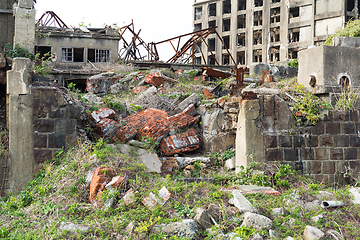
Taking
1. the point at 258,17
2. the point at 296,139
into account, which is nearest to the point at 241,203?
the point at 296,139

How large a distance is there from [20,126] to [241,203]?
447 cm

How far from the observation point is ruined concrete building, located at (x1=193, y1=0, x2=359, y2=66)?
32.2m

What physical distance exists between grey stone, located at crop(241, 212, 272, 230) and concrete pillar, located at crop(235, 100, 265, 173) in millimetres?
2075

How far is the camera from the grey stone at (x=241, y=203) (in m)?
4.52

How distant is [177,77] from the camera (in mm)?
14930

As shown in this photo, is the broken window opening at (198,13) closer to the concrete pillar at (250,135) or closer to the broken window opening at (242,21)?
the broken window opening at (242,21)

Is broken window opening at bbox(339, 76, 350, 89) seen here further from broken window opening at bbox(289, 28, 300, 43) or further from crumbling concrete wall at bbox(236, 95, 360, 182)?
broken window opening at bbox(289, 28, 300, 43)

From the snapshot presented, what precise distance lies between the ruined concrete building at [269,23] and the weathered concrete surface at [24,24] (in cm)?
2682

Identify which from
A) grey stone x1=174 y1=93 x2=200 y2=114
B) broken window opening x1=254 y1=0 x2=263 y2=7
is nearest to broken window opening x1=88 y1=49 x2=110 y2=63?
grey stone x1=174 y1=93 x2=200 y2=114

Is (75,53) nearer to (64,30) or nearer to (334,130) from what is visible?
(64,30)

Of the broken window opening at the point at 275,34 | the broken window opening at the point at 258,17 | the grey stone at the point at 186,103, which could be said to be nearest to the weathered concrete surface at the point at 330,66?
the grey stone at the point at 186,103

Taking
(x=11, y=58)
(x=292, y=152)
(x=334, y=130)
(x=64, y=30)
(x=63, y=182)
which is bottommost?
(x=63, y=182)

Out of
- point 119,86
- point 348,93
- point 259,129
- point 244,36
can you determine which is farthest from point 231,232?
point 244,36

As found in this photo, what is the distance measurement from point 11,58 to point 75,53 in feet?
45.0
